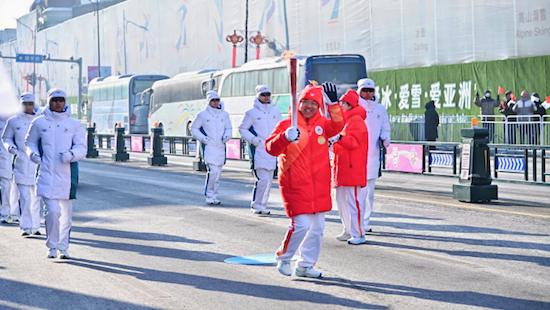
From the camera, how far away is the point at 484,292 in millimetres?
6211

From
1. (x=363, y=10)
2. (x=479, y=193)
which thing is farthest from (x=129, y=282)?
(x=363, y=10)

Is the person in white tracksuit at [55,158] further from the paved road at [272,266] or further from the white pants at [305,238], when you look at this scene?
the white pants at [305,238]

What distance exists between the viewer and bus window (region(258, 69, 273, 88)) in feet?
101

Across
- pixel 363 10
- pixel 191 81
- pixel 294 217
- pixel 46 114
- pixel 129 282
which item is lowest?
pixel 129 282

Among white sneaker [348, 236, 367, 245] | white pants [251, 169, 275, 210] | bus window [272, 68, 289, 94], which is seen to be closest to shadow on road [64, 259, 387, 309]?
white sneaker [348, 236, 367, 245]

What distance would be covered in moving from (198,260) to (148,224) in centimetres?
311

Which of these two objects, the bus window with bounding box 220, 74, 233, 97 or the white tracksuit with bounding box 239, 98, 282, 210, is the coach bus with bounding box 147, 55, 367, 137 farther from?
the white tracksuit with bounding box 239, 98, 282, 210

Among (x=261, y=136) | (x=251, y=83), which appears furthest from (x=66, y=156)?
(x=251, y=83)

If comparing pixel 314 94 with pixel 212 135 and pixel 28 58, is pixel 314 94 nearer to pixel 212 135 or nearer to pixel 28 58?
pixel 212 135

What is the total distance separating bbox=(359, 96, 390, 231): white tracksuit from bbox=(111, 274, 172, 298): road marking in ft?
11.4

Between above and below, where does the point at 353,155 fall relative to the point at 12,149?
below

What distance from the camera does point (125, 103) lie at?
46344 mm

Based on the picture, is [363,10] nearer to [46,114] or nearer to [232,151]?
[232,151]

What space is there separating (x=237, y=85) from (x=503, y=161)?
18.9 meters
